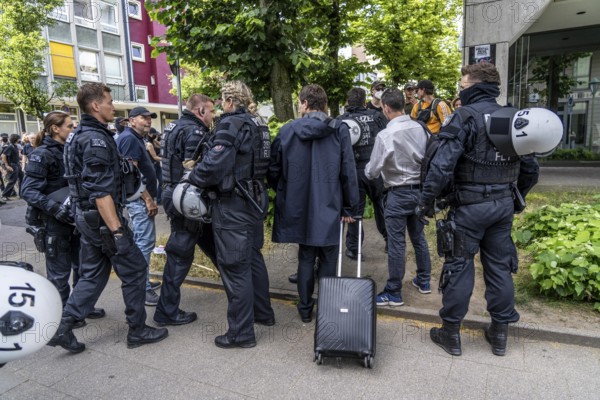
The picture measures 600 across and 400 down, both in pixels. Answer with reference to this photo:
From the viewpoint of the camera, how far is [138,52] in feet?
96.8

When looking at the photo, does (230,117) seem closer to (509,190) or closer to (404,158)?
(404,158)

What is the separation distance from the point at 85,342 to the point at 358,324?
7.83 feet

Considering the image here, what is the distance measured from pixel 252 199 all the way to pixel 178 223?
888 mm

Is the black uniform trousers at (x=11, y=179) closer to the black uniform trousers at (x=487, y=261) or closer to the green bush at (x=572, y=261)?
the black uniform trousers at (x=487, y=261)

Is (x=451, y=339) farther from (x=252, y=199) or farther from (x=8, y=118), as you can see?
(x=8, y=118)

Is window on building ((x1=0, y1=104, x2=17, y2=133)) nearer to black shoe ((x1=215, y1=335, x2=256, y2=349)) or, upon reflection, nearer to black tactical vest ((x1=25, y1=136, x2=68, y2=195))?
black tactical vest ((x1=25, y1=136, x2=68, y2=195))

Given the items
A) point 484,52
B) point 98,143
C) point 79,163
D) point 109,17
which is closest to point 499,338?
point 98,143

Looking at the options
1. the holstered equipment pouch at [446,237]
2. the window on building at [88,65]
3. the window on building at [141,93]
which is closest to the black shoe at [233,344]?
the holstered equipment pouch at [446,237]

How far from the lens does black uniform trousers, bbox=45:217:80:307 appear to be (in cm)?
387

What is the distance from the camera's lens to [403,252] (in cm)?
405

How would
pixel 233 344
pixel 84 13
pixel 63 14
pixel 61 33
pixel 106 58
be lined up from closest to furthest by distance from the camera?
pixel 233 344, pixel 63 14, pixel 61 33, pixel 84 13, pixel 106 58

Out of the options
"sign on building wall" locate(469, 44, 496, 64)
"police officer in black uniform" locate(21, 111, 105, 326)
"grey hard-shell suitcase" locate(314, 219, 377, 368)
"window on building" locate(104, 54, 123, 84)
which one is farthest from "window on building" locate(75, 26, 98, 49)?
"grey hard-shell suitcase" locate(314, 219, 377, 368)

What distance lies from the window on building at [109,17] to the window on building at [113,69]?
69.7 inches

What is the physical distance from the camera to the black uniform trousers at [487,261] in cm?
314
